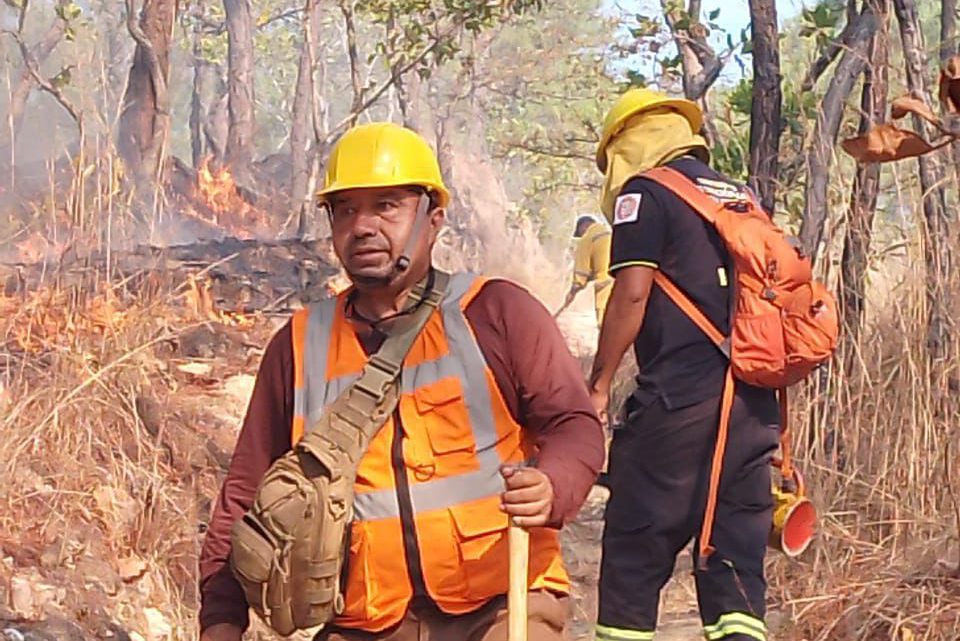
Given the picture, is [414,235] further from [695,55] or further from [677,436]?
[695,55]

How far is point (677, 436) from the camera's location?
429 cm

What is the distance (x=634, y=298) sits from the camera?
→ 13.9 feet

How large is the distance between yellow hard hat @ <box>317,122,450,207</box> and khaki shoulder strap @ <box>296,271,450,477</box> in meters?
0.27

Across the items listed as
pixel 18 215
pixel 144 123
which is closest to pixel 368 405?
pixel 18 215

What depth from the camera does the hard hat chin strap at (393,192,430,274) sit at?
299 centimetres

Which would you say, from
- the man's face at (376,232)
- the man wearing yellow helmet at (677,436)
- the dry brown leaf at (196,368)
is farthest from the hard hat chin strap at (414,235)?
the dry brown leaf at (196,368)

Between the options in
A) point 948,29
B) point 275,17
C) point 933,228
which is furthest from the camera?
point 275,17

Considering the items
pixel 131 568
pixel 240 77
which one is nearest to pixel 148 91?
pixel 131 568

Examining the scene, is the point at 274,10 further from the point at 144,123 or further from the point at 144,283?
the point at 144,283

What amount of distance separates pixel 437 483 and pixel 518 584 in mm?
243

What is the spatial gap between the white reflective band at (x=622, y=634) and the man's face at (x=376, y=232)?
5.45ft

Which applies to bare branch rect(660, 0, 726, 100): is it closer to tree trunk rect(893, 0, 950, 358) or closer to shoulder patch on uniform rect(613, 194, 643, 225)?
tree trunk rect(893, 0, 950, 358)

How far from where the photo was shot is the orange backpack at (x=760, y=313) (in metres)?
4.19

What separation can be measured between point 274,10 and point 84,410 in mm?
25730
